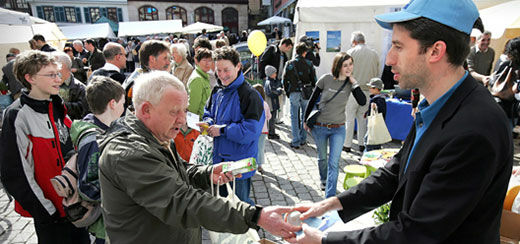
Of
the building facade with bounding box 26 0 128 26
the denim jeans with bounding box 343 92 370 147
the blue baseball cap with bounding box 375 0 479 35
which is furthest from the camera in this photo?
the building facade with bounding box 26 0 128 26

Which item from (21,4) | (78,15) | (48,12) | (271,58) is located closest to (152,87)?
(271,58)

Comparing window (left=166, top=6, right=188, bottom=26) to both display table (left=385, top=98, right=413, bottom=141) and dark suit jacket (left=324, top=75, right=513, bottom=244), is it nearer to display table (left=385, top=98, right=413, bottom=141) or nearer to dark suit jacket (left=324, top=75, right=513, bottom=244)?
display table (left=385, top=98, right=413, bottom=141)

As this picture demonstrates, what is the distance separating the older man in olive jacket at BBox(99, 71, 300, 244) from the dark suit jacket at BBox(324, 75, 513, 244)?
55cm

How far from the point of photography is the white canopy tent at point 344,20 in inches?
316

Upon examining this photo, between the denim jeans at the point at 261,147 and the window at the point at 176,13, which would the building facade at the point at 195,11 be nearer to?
the window at the point at 176,13

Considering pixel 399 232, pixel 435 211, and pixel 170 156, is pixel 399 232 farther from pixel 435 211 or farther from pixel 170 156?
pixel 170 156

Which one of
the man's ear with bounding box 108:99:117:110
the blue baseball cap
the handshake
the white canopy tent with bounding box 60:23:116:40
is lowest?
the handshake

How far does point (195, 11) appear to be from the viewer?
50.0 m

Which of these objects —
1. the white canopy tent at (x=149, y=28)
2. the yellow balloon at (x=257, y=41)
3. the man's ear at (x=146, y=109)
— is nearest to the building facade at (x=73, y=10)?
the white canopy tent at (x=149, y=28)

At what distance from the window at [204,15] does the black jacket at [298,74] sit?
47189 millimetres

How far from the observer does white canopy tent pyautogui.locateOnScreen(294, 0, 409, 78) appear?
8039 millimetres

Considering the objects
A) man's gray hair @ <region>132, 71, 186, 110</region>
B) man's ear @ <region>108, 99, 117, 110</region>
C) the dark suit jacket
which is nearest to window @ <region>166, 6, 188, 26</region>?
man's ear @ <region>108, 99, 117, 110</region>

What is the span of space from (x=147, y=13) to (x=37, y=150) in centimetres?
5037

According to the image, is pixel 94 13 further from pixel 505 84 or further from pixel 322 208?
pixel 322 208
